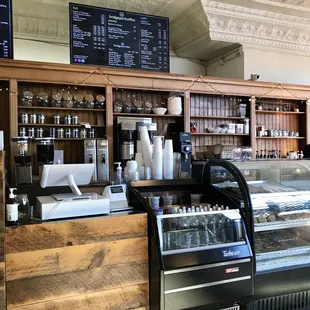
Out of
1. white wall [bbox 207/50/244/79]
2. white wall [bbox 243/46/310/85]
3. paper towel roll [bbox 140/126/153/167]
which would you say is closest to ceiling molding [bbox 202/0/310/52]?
white wall [bbox 243/46/310/85]

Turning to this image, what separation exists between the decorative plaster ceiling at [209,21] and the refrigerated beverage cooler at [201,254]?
3.35 metres

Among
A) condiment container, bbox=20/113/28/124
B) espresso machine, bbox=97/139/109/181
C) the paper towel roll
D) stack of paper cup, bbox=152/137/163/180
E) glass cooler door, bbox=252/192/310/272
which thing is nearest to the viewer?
glass cooler door, bbox=252/192/310/272

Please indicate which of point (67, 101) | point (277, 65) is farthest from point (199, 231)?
point (277, 65)

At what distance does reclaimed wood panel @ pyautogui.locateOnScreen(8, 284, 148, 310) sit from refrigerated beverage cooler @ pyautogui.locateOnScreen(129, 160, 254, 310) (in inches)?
2.7

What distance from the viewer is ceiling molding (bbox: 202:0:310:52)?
4785mm

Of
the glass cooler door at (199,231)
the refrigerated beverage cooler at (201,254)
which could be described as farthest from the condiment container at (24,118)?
the glass cooler door at (199,231)

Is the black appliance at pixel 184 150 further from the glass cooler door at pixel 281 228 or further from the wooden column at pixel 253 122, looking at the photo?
the wooden column at pixel 253 122

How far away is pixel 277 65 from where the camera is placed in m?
5.55

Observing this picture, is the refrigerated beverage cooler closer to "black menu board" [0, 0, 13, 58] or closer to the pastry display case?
the pastry display case

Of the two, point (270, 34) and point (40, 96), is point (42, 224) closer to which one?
point (40, 96)

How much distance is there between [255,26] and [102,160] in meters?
3.27

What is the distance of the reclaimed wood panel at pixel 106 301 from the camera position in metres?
1.66

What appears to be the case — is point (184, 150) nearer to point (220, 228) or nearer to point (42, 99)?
point (220, 228)

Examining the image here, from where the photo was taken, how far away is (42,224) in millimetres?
1650
